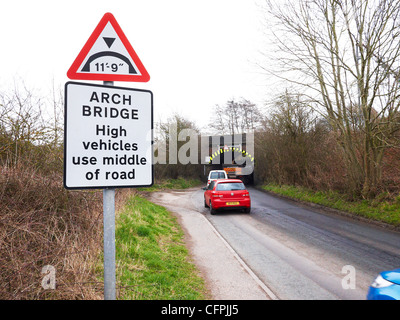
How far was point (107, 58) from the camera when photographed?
2.24 m

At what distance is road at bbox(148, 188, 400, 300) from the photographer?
4680mm

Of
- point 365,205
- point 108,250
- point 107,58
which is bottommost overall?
point 365,205

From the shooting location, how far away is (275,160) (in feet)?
82.1

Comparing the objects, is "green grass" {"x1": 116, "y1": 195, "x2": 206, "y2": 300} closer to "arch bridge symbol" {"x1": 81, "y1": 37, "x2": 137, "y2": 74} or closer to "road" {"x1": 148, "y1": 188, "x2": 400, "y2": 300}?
"road" {"x1": 148, "y1": 188, "x2": 400, "y2": 300}

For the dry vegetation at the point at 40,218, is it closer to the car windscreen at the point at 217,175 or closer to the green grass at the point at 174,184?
the car windscreen at the point at 217,175

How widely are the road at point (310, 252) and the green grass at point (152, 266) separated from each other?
0.68 meters

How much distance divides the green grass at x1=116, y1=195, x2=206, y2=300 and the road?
2.24 feet

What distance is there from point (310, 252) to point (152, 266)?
378 cm

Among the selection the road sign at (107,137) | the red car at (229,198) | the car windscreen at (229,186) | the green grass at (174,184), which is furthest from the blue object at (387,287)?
the green grass at (174,184)

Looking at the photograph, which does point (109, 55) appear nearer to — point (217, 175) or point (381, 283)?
point (381, 283)

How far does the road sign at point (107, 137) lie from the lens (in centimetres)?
199

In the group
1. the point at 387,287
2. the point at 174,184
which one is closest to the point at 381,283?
the point at 387,287

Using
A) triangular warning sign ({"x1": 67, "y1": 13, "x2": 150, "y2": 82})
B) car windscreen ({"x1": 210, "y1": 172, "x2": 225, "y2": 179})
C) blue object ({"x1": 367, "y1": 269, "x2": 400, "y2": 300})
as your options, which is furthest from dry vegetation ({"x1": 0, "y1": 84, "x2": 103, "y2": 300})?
car windscreen ({"x1": 210, "y1": 172, "x2": 225, "y2": 179})
